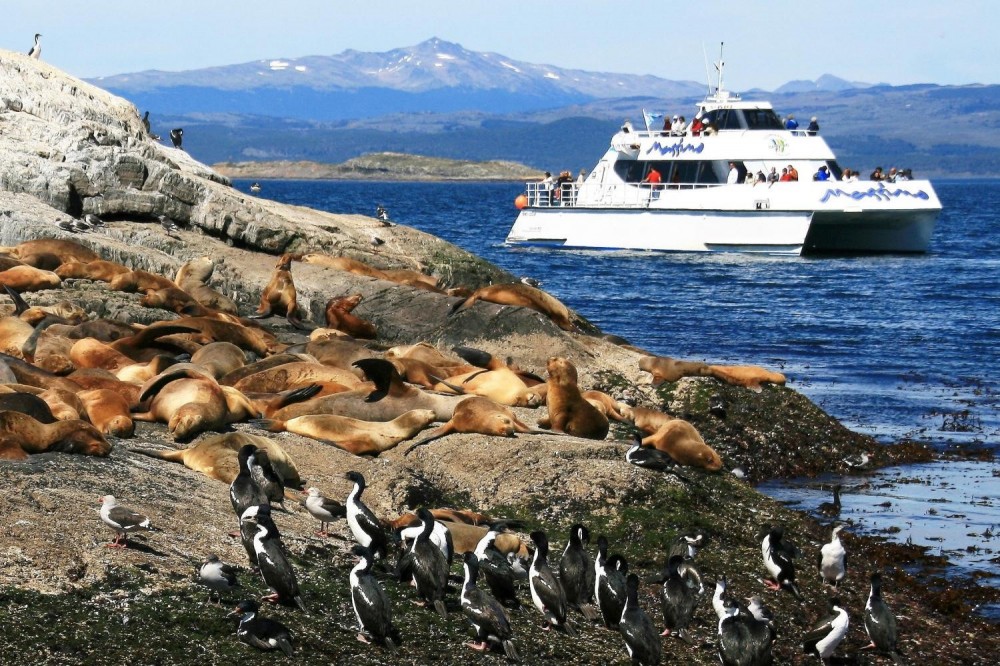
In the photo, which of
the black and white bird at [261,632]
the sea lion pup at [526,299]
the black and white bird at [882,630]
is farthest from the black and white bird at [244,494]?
the sea lion pup at [526,299]

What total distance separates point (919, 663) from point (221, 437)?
4.26m

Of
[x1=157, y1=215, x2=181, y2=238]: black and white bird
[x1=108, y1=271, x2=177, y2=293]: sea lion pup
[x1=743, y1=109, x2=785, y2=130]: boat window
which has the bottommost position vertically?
[x1=108, y1=271, x2=177, y2=293]: sea lion pup

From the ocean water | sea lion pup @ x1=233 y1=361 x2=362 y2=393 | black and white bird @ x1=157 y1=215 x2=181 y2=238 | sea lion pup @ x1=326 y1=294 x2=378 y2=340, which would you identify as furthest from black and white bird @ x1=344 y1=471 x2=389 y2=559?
black and white bird @ x1=157 y1=215 x2=181 y2=238

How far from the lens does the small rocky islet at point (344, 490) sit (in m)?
6.06

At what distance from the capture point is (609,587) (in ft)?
23.5

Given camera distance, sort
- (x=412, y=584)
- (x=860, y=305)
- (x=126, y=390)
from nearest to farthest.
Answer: (x=412, y=584) < (x=126, y=390) < (x=860, y=305)

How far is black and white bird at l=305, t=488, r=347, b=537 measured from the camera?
7.50 meters

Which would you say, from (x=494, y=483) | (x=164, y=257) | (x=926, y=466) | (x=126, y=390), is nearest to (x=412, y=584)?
(x=494, y=483)

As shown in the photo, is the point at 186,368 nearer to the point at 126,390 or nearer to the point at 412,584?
the point at 126,390

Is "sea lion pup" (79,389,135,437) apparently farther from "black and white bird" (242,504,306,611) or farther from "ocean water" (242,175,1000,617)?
"ocean water" (242,175,1000,617)

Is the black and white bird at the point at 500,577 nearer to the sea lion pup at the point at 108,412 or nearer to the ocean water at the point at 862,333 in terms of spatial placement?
the sea lion pup at the point at 108,412

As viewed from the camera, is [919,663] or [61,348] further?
[61,348]

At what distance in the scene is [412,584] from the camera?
23.1 feet

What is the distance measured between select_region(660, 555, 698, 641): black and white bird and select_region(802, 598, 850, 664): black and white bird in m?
0.64
